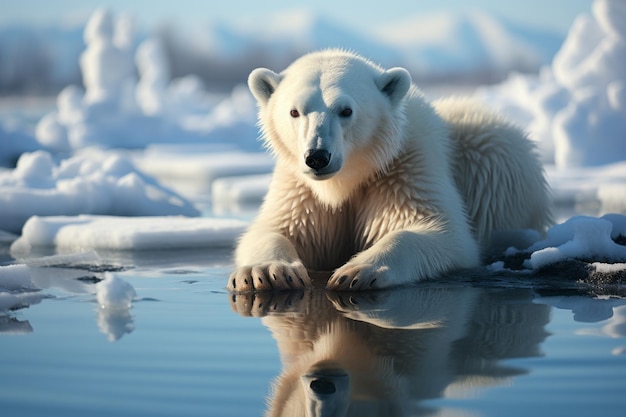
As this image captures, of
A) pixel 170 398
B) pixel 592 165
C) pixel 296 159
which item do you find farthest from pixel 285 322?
pixel 592 165

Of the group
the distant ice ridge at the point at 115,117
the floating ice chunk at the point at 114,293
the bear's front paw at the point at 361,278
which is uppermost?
the distant ice ridge at the point at 115,117

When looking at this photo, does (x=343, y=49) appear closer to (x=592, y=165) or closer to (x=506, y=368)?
(x=506, y=368)

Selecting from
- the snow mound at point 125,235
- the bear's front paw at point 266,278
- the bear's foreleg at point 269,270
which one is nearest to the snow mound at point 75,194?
the snow mound at point 125,235

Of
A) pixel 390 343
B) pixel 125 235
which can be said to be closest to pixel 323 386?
pixel 390 343

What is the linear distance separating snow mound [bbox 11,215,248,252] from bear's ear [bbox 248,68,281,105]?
133 cm

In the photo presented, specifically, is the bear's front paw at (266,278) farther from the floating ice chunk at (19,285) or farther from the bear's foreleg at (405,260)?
the floating ice chunk at (19,285)

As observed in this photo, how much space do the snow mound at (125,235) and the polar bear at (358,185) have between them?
3.46 ft

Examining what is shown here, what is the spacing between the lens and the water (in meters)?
2.08

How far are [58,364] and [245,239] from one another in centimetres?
170

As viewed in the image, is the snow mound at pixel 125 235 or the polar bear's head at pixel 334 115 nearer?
the polar bear's head at pixel 334 115

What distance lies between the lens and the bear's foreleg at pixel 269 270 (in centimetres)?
358

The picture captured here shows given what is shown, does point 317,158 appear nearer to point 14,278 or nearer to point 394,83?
point 394,83

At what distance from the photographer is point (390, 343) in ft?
8.71

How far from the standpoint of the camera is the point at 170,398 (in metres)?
2.13
